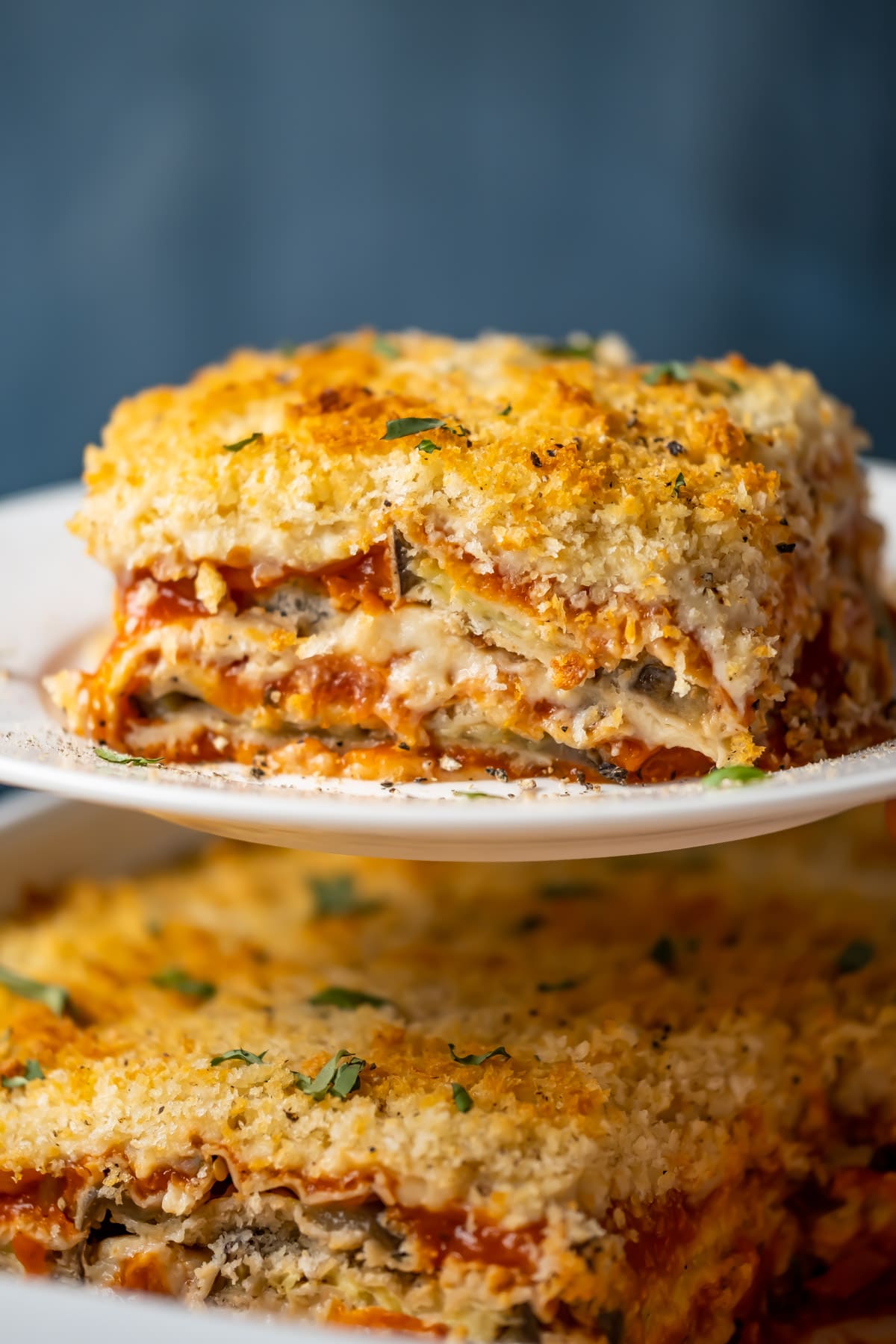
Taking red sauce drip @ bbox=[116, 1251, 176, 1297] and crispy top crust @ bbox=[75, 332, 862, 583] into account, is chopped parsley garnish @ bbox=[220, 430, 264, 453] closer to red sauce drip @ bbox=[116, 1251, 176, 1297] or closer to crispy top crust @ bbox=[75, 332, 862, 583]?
crispy top crust @ bbox=[75, 332, 862, 583]

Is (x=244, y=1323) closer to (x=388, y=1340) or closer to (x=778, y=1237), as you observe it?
(x=388, y=1340)

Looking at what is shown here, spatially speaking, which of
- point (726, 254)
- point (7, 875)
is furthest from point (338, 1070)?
point (726, 254)

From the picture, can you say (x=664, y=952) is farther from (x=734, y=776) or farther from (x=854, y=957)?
(x=734, y=776)

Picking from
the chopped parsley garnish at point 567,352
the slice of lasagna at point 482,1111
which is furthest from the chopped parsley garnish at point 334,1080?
the chopped parsley garnish at point 567,352

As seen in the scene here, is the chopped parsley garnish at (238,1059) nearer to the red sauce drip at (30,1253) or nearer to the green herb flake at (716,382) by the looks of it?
the red sauce drip at (30,1253)

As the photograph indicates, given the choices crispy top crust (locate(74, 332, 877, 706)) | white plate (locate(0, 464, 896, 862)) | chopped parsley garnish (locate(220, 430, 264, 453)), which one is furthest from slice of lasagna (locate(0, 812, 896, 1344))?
chopped parsley garnish (locate(220, 430, 264, 453))

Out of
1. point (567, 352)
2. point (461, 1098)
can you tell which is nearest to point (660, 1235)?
point (461, 1098)
